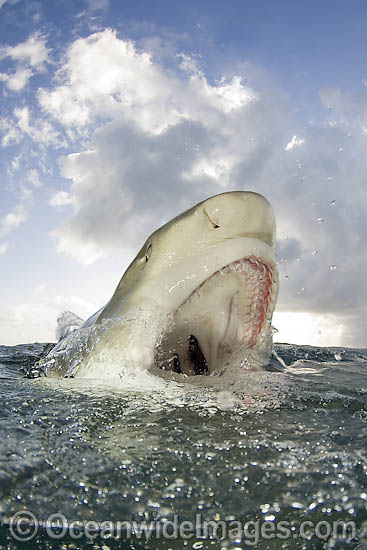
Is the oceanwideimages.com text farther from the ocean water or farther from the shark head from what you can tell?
Result: the shark head

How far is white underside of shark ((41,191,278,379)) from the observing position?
7.30 ft

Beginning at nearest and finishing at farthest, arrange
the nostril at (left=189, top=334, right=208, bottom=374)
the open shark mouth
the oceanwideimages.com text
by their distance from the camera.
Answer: the oceanwideimages.com text, the open shark mouth, the nostril at (left=189, top=334, right=208, bottom=374)

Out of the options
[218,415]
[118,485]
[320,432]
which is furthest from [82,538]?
[320,432]

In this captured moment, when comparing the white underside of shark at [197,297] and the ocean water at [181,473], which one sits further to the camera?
the white underside of shark at [197,297]

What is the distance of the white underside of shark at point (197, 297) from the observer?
7.30ft

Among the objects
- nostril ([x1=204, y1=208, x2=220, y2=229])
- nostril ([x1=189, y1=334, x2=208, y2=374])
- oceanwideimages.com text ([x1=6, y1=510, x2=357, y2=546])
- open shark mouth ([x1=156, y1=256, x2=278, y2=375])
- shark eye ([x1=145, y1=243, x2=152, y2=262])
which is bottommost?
oceanwideimages.com text ([x1=6, y1=510, x2=357, y2=546])

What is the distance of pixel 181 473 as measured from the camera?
1.27 meters

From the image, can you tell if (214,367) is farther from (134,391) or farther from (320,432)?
(320,432)

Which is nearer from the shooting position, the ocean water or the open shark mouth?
the ocean water

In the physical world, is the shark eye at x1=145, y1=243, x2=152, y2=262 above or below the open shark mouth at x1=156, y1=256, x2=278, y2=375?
above

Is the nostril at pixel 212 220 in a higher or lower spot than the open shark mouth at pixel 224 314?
higher

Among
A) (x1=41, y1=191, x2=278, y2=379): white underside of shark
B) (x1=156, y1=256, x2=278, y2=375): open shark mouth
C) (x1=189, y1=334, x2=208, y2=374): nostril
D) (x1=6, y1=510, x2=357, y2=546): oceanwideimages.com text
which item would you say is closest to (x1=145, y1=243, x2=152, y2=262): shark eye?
(x1=41, y1=191, x2=278, y2=379): white underside of shark

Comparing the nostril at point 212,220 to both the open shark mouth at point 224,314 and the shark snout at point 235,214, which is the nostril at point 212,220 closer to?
the shark snout at point 235,214

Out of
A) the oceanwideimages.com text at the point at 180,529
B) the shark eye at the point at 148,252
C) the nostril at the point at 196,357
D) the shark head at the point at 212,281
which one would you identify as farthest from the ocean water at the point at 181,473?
the nostril at the point at 196,357
